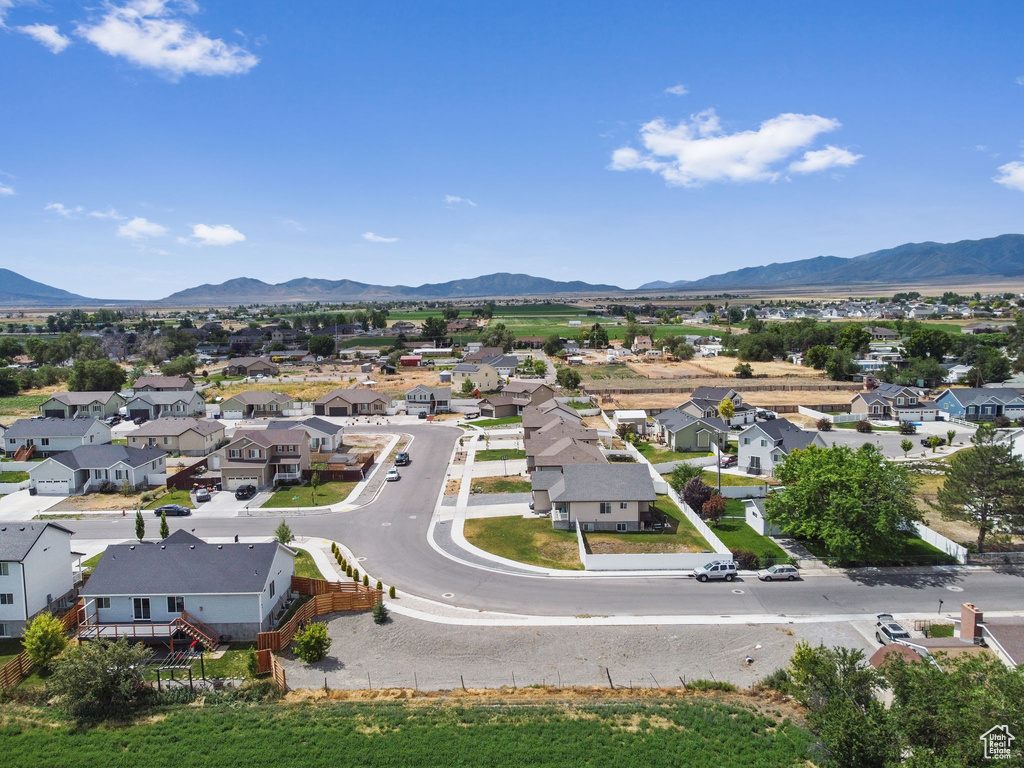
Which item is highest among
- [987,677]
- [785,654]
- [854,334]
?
[854,334]

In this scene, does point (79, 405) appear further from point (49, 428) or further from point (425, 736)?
point (425, 736)

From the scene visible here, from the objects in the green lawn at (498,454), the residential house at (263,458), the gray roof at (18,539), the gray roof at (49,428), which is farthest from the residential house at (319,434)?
the gray roof at (18,539)

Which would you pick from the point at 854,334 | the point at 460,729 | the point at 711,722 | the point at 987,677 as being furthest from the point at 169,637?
the point at 854,334

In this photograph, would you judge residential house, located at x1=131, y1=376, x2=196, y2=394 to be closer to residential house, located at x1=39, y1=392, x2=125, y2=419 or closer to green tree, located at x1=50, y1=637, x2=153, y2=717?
residential house, located at x1=39, y1=392, x2=125, y2=419

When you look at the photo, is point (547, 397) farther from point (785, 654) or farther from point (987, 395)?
point (785, 654)

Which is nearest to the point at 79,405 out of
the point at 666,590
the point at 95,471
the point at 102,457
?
the point at 102,457

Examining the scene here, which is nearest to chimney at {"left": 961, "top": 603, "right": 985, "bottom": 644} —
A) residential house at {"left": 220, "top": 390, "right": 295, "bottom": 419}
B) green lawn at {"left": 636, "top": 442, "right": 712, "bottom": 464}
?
green lawn at {"left": 636, "top": 442, "right": 712, "bottom": 464}
